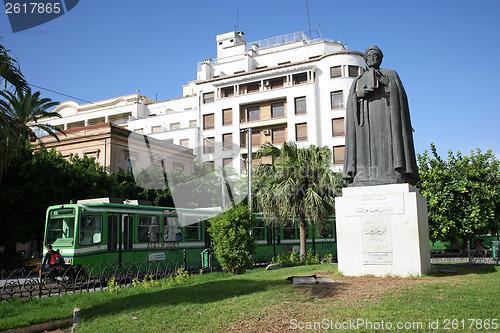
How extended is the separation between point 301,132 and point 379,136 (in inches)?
1494

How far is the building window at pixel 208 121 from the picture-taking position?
52500 mm

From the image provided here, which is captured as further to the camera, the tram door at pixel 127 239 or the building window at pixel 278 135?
the building window at pixel 278 135

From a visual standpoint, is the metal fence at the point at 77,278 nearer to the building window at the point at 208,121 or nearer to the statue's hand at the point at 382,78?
the statue's hand at the point at 382,78

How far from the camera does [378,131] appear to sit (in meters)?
9.73

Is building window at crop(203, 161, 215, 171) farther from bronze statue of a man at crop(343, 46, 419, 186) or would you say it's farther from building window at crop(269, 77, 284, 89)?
bronze statue of a man at crop(343, 46, 419, 186)

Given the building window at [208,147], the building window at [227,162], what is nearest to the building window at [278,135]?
the building window at [227,162]

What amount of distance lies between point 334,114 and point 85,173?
2672cm

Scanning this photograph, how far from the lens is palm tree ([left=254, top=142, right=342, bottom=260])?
Answer: 19.1 m

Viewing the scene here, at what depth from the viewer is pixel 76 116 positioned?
7056 centimetres

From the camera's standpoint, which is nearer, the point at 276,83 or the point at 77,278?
the point at 77,278

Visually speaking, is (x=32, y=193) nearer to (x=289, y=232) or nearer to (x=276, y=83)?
(x=289, y=232)

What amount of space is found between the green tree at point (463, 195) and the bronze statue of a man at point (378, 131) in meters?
15.4

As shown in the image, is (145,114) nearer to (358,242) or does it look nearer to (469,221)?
(469,221)

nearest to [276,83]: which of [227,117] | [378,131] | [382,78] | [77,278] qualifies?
[227,117]
